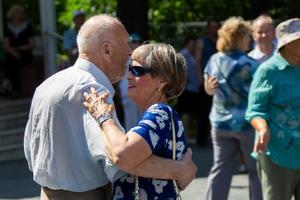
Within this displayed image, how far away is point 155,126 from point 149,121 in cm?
4

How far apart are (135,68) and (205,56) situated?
9333 mm

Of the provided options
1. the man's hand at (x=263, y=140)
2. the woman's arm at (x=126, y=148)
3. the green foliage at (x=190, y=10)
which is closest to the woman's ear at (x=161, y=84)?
the woman's arm at (x=126, y=148)

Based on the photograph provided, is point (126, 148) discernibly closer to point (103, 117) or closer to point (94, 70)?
point (103, 117)

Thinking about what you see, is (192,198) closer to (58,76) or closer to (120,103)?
(120,103)

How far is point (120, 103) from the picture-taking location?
981cm

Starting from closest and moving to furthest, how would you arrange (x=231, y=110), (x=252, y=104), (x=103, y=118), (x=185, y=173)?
(x=103, y=118) → (x=185, y=173) → (x=252, y=104) → (x=231, y=110)

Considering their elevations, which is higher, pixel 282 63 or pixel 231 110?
pixel 282 63

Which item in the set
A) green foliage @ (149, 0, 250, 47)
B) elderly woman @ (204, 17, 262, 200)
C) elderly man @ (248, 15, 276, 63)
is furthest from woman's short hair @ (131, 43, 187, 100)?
green foliage @ (149, 0, 250, 47)

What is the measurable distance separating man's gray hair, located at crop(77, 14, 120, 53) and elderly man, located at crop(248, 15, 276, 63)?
4.09 metres

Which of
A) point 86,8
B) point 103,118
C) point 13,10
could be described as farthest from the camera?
point 86,8

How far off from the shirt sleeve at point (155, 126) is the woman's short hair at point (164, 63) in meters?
0.15

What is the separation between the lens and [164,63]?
12.6 ft

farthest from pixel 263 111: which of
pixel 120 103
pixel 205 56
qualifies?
pixel 205 56

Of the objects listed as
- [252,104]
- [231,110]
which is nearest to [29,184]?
[231,110]
